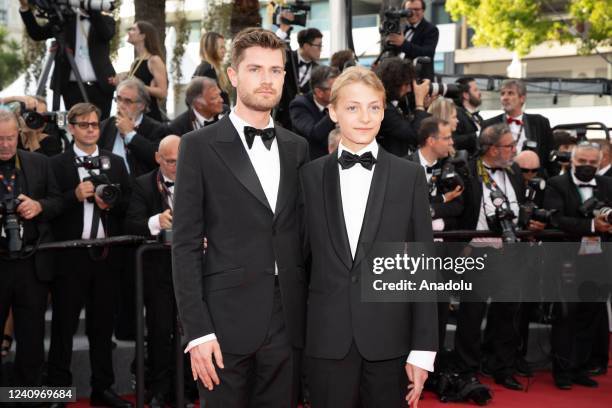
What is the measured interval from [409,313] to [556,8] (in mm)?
22583

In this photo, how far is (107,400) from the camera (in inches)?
229

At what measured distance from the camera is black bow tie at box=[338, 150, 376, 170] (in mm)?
3238

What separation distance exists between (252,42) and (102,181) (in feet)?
9.00

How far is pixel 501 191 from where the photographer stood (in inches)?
259

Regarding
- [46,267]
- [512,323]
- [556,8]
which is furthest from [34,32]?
[556,8]

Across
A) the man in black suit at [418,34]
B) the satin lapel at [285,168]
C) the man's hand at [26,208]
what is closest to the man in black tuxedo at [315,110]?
the man in black suit at [418,34]

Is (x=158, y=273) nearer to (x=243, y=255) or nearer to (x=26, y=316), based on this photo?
(x=26, y=316)

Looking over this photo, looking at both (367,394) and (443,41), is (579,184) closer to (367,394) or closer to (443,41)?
(367,394)

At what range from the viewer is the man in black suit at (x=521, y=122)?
8039 mm

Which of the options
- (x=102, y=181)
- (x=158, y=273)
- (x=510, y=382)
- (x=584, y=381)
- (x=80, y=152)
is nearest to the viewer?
(x=102, y=181)

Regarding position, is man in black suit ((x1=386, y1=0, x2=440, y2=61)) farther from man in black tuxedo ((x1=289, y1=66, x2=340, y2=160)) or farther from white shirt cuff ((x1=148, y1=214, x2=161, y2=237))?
white shirt cuff ((x1=148, y1=214, x2=161, y2=237))

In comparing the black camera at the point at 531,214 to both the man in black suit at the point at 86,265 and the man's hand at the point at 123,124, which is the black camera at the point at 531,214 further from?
the man's hand at the point at 123,124

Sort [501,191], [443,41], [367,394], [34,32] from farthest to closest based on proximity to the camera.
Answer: [443,41], [34,32], [501,191], [367,394]

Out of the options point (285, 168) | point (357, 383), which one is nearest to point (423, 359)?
point (357, 383)
